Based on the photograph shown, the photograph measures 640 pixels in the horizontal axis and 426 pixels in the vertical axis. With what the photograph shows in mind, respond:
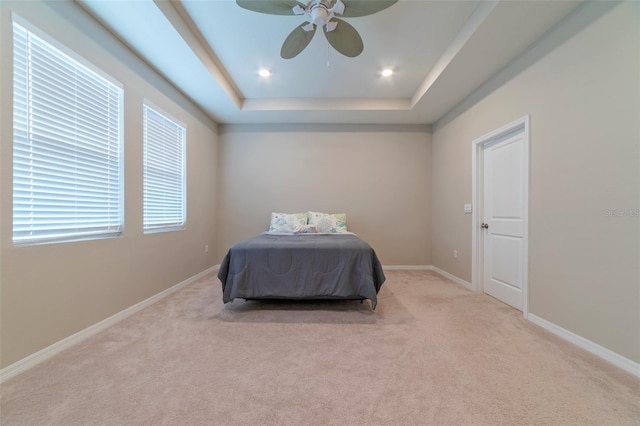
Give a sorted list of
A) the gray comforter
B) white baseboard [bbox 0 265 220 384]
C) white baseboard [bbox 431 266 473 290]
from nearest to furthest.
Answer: white baseboard [bbox 0 265 220 384], the gray comforter, white baseboard [bbox 431 266 473 290]

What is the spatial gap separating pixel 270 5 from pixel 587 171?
8.51ft

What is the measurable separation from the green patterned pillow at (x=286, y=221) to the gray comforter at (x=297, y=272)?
4.50 ft

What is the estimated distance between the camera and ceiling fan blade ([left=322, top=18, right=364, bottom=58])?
75.5 inches

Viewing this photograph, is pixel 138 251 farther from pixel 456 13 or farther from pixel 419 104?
pixel 419 104

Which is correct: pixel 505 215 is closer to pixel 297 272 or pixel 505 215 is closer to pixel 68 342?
pixel 297 272

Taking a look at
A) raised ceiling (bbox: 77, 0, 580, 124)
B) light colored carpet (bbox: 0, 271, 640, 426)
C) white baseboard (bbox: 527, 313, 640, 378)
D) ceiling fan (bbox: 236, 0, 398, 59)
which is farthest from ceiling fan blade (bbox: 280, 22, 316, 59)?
white baseboard (bbox: 527, 313, 640, 378)

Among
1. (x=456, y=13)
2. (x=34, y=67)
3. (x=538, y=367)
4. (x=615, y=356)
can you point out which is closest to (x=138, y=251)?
(x=34, y=67)

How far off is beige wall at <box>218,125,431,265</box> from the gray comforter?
6.23ft

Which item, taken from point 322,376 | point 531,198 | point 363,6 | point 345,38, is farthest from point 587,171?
point 322,376

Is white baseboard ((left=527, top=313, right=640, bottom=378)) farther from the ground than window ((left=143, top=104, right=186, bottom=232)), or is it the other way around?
window ((left=143, top=104, right=186, bottom=232))

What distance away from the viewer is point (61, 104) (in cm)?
172

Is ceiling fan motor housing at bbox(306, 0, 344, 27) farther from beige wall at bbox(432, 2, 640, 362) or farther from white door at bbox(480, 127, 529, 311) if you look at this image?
white door at bbox(480, 127, 529, 311)

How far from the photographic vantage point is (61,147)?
5.64 ft

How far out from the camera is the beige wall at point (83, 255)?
4.60 feet
